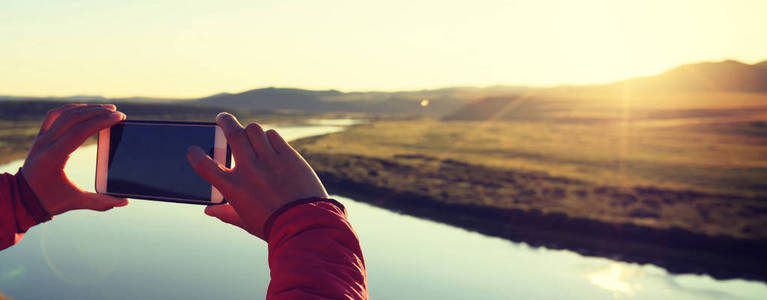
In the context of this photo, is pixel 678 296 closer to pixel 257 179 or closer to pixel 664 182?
pixel 664 182

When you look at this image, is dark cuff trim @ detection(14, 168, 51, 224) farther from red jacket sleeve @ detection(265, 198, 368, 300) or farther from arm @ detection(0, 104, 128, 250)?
red jacket sleeve @ detection(265, 198, 368, 300)

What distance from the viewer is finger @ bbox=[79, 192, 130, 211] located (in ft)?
6.81

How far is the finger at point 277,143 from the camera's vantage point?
1.36 metres

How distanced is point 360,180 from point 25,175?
26.9m

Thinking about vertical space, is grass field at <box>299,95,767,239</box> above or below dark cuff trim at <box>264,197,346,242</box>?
below

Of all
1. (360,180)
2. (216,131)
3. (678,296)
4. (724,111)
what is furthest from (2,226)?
(724,111)

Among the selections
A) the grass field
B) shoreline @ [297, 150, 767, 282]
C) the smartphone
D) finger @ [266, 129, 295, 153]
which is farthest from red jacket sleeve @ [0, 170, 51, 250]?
the grass field

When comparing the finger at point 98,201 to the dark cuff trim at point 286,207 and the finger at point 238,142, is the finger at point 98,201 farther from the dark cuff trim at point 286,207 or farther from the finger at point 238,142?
the dark cuff trim at point 286,207

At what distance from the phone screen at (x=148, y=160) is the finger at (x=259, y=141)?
117cm

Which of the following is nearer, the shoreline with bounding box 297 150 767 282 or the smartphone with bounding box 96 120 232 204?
the smartphone with bounding box 96 120 232 204

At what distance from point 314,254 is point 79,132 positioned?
126 cm

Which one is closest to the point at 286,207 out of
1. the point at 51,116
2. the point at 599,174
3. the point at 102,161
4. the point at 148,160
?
the point at 51,116

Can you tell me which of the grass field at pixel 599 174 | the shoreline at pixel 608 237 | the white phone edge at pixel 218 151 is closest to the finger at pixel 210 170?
the white phone edge at pixel 218 151

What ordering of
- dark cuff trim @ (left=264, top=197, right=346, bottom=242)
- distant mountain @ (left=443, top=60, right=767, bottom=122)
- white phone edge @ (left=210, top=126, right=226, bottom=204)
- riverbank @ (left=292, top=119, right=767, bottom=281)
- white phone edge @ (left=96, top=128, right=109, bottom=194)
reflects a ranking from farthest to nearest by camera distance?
distant mountain @ (left=443, top=60, right=767, bottom=122)
riverbank @ (left=292, top=119, right=767, bottom=281)
white phone edge @ (left=96, top=128, right=109, bottom=194)
white phone edge @ (left=210, top=126, right=226, bottom=204)
dark cuff trim @ (left=264, top=197, right=346, bottom=242)
